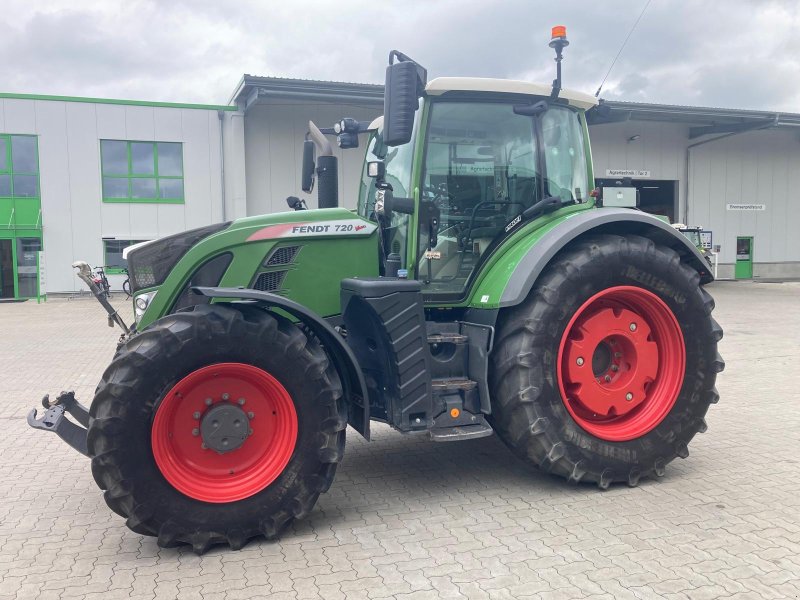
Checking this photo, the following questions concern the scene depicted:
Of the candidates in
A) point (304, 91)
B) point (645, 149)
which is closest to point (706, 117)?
point (645, 149)

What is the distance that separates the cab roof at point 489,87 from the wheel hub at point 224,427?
2.28 meters

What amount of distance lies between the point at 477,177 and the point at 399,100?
3.28 ft

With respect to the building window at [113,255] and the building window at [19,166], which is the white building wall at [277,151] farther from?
the building window at [19,166]

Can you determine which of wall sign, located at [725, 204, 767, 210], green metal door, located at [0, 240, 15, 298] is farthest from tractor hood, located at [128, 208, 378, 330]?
wall sign, located at [725, 204, 767, 210]

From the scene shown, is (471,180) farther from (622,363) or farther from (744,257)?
(744,257)

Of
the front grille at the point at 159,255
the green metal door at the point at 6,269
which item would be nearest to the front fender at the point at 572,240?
the front grille at the point at 159,255

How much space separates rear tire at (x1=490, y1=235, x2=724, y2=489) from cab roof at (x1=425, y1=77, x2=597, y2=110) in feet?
3.54

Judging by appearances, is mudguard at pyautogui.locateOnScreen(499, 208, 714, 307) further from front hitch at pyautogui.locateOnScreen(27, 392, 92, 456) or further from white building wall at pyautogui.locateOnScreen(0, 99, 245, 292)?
white building wall at pyautogui.locateOnScreen(0, 99, 245, 292)

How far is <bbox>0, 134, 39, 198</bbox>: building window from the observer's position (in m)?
21.2

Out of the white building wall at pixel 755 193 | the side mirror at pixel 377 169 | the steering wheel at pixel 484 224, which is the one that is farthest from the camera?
the white building wall at pixel 755 193

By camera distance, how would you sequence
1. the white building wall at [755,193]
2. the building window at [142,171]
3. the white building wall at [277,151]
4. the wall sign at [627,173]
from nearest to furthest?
1. the building window at [142,171]
2. the white building wall at [277,151]
3. the wall sign at [627,173]
4. the white building wall at [755,193]

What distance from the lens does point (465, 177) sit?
14.7 feet

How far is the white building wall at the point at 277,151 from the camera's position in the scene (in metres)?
22.4

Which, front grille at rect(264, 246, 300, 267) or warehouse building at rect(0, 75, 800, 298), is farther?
warehouse building at rect(0, 75, 800, 298)
